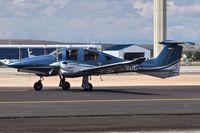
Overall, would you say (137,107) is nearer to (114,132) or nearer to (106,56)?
(114,132)

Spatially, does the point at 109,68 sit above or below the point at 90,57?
below

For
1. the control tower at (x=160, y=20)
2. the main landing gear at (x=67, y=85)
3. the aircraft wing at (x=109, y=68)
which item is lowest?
the main landing gear at (x=67, y=85)

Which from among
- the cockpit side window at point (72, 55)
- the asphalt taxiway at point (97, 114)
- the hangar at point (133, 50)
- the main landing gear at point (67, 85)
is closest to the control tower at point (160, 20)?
the hangar at point (133, 50)

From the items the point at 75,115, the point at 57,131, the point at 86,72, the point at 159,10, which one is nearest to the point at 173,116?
the point at 75,115

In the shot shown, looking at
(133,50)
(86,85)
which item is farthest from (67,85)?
(133,50)

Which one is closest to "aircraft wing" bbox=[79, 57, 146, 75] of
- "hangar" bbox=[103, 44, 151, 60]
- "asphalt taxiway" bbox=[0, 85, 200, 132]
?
"asphalt taxiway" bbox=[0, 85, 200, 132]

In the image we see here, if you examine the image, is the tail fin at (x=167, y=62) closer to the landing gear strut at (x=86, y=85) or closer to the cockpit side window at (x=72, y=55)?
the landing gear strut at (x=86, y=85)

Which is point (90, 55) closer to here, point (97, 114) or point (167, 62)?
point (167, 62)

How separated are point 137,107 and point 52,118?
4418 millimetres

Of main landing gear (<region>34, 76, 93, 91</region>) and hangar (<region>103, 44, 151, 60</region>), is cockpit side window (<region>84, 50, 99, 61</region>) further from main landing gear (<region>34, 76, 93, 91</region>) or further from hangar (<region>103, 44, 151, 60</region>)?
hangar (<region>103, 44, 151, 60</region>)

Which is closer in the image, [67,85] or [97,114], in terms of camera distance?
[97,114]

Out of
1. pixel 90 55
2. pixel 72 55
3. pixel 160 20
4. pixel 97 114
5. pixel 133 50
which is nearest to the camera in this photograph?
pixel 97 114

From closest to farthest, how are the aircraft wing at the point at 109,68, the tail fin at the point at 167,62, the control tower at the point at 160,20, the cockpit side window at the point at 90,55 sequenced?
the aircraft wing at the point at 109,68 → the cockpit side window at the point at 90,55 → the tail fin at the point at 167,62 → the control tower at the point at 160,20

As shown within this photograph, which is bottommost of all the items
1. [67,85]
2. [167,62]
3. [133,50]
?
[67,85]
